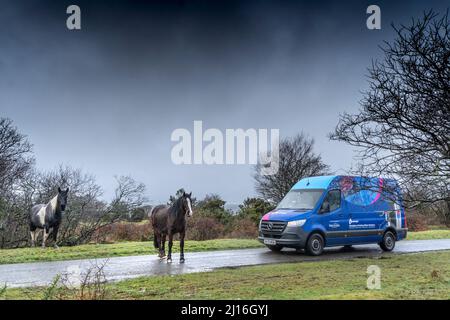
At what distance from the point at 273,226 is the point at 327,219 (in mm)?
2005

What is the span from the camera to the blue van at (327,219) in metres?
14.9

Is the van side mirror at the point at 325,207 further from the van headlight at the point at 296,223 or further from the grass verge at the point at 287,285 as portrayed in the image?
the grass verge at the point at 287,285

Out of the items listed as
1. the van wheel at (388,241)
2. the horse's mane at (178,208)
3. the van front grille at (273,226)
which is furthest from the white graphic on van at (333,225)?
the horse's mane at (178,208)

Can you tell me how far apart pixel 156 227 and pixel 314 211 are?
18.7 ft

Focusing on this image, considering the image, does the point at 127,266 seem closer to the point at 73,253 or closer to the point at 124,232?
the point at 73,253

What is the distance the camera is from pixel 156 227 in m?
14.5

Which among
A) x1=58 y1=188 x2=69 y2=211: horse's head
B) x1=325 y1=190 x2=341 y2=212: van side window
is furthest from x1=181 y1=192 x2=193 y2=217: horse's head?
x1=58 y1=188 x2=69 y2=211: horse's head

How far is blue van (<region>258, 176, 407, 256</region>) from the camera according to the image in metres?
14.9

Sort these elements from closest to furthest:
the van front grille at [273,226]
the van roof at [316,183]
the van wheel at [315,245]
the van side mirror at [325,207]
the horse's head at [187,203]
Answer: the horse's head at [187,203] → the van wheel at [315,245] → the van front grille at [273,226] → the van side mirror at [325,207] → the van roof at [316,183]

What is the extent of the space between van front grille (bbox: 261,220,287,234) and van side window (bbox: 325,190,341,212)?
205 centimetres

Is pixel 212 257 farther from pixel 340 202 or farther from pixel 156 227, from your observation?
pixel 340 202

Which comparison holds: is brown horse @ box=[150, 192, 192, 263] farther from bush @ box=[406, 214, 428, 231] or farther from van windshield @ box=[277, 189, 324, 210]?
bush @ box=[406, 214, 428, 231]

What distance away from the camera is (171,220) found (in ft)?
43.3

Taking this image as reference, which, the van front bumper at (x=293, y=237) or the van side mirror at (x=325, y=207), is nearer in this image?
the van front bumper at (x=293, y=237)
